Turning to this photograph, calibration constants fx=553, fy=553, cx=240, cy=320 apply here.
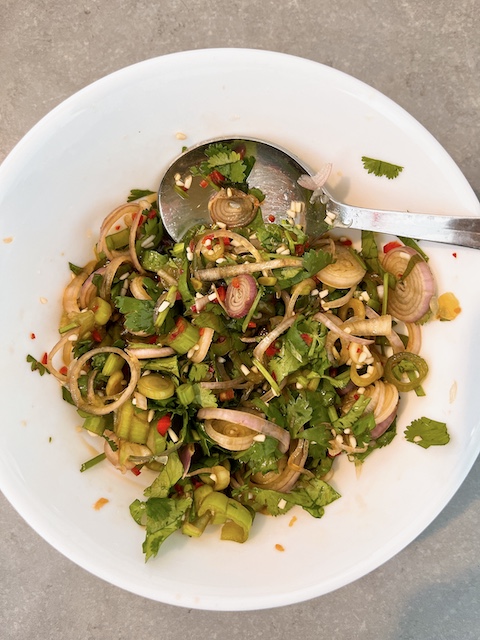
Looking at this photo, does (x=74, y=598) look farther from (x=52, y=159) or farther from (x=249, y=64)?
(x=249, y=64)

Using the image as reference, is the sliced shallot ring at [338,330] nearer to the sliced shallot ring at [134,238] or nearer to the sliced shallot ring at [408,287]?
the sliced shallot ring at [408,287]

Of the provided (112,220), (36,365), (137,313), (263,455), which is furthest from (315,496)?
(112,220)

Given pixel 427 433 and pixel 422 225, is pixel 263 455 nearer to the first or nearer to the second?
pixel 427 433

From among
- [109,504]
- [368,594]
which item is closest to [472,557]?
[368,594]

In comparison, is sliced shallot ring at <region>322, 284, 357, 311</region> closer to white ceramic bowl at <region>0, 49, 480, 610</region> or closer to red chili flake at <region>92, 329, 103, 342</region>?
white ceramic bowl at <region>0, 49, 480, 610</region>

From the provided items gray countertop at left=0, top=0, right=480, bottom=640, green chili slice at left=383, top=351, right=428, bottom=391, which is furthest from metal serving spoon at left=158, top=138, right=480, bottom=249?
gray countertop at left=0, top=0, right=480, bottom=640
